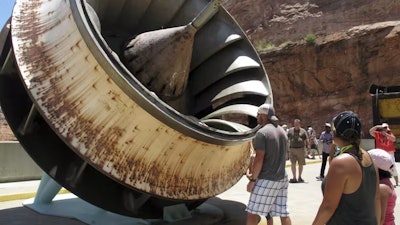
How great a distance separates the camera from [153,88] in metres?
4.66

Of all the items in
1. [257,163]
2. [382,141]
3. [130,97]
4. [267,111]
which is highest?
[130,97]

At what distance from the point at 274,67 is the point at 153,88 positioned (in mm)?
29245

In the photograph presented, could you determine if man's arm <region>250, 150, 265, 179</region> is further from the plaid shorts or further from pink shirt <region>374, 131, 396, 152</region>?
pink shirt <region>374, 131, 396, 152</region>

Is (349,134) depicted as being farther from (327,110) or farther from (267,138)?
(327,110)

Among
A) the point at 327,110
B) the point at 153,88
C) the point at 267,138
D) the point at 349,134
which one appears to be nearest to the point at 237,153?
the point at 267,138

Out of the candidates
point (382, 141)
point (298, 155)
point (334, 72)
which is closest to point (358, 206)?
point (382, 141)

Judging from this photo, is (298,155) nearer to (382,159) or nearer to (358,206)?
(382,159)

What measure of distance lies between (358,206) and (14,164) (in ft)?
28.9

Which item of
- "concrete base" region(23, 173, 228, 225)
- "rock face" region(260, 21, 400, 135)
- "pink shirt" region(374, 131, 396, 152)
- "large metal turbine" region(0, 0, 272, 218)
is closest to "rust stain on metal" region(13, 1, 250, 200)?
"large metal turbine" region(0, 0, 272, 218)

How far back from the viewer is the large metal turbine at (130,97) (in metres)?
3.45

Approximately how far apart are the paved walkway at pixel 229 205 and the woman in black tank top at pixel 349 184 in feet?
10.2

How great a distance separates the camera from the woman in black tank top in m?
2.21

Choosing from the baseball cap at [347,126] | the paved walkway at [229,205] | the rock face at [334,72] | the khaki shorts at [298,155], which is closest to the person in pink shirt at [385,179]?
the baseball cap at [347,126]

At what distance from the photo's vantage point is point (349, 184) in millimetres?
2232
